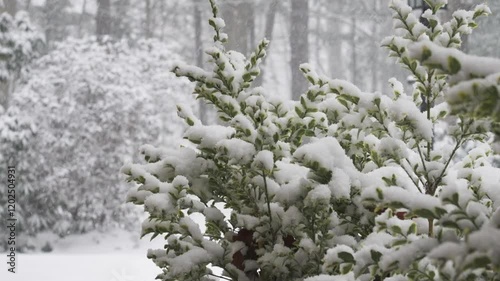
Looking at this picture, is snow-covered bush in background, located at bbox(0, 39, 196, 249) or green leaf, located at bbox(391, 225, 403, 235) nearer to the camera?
green leaf, located at bbox(391, 225, 403, 235)

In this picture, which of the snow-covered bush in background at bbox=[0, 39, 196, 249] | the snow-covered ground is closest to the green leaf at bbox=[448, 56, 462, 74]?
the snow-covered ground

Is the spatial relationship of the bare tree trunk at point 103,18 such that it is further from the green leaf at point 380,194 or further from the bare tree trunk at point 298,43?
the green leaf at point 380,194

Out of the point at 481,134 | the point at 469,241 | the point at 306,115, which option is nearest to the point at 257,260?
the point at 306,115

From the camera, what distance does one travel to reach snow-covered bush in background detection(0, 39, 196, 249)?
6730mm

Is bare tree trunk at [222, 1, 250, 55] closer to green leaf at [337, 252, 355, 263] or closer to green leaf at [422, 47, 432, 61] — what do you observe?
green leaf at [337, 252, 355, 263]

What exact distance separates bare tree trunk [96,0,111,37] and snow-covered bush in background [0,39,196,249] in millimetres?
4467

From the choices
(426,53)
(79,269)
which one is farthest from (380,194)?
(79,269)

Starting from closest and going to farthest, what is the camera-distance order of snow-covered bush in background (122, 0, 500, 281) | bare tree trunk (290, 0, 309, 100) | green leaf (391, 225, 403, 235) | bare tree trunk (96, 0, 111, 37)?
green leaf (391, 225, 403, 235), snow-covered bush in background (122, 0, 500, 281), bare tree trunk (290, 0, 309, 100), bare tree trunk (96, 0, 111, 37)

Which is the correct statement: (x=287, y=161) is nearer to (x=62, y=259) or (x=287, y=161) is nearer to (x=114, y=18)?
(x=62, y=259)

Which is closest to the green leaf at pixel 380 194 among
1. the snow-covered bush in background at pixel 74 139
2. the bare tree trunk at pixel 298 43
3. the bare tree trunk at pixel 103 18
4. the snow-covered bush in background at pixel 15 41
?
the snow-covered bush in background at pixel 74 139

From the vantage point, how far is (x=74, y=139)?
6.95 metres

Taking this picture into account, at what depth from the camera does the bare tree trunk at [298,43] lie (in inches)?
432

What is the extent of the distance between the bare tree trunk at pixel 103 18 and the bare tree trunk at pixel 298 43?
3362 millimetres

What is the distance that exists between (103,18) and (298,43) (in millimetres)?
3705
